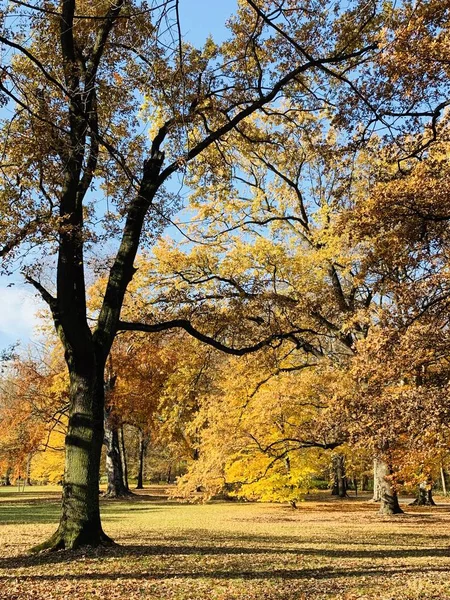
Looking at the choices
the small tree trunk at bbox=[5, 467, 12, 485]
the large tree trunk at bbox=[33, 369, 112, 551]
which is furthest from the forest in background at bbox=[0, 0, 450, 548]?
the small tree trunk at bbox=[5, 467, 12, 485]

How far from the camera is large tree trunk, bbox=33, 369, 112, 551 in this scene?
758 centimetres

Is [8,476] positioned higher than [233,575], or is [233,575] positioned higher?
[233,575]

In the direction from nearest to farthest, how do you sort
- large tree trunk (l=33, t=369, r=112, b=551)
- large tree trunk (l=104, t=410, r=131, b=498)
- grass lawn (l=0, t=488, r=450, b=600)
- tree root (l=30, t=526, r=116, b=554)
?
grass lawn (l=0, t=488, r=450, b=600) → tree root (l=30, t=526, r=116, b=554) → large tree trunk (l=33, t=369, r=112, b=551) → large tree trunk (l=104, t=410, r=131, b=498)

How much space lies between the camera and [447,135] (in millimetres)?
8344

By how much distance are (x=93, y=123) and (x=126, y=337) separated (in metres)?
7.44

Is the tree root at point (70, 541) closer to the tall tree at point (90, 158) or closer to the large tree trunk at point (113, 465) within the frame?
the tall tree at point (90, 158)

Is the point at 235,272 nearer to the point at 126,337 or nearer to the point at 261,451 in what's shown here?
the point at 126,337

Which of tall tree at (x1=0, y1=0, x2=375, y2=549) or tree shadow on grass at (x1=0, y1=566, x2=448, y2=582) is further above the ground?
tall tree at (x1=0, y1=0, x2=375, y2=549)

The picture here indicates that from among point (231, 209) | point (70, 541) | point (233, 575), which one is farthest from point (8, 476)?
point (233, 575)

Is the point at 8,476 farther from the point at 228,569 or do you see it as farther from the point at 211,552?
the point at 228,569

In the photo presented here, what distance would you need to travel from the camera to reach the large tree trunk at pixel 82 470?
24.9ft

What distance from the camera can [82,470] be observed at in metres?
7.91

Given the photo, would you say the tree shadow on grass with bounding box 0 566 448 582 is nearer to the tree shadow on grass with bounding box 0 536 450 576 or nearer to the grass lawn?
the grass lawn

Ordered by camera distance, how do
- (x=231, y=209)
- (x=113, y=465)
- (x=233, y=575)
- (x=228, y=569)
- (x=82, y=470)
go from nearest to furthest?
1. (x=233, y=575)
2. (x=228, y=569)
3. (x=82, y=470)
4. (x=231, y=209)
5. (x=113, y=465)
